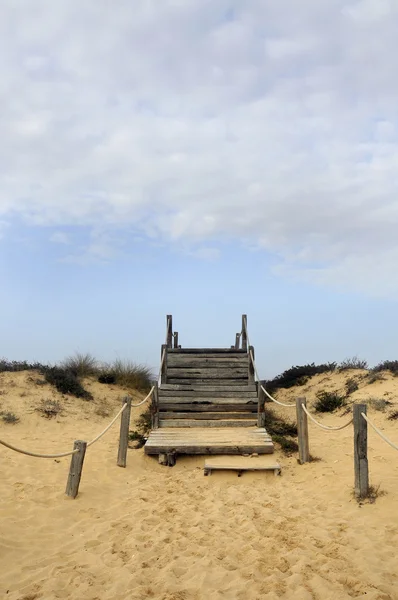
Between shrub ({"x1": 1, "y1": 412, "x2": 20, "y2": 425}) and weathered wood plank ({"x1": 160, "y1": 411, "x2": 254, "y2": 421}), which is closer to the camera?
weathered wood plank ({"x1": 160, "y1": 411, "x2": 254, "y2": 421})

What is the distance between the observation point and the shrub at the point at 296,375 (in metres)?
16.4

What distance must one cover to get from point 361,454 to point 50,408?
27.1ft

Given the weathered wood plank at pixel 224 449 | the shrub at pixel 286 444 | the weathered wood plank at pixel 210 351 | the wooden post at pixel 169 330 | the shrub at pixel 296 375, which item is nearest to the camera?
the weathered wood plank at pixel 224 449

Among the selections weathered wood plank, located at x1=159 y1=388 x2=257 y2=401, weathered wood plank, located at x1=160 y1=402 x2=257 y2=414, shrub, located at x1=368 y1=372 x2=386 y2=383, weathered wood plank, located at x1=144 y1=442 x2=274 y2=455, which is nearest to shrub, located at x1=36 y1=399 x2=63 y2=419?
weathered wood plank, located at x1=159 y1=388 x2=257 y2=401

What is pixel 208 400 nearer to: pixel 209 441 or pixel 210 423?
pixel 210 423

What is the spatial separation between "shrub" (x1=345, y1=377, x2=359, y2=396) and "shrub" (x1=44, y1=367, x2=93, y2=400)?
7.71 m

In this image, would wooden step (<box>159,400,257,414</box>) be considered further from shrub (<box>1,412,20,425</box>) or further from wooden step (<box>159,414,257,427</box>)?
shrub (<box>1,412,20,425</box>)

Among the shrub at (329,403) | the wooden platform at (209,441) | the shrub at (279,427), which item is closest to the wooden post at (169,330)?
the shrub at (279,427)

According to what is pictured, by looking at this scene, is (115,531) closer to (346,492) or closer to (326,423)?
(346,492)

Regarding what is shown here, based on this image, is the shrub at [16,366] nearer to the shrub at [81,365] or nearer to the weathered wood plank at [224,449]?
the shrub at [81,365]

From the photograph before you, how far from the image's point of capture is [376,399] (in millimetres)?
11258

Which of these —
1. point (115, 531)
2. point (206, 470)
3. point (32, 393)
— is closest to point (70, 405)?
point (32, 393)

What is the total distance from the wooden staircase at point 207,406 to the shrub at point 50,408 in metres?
2.81

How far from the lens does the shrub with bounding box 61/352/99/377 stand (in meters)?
15.5
